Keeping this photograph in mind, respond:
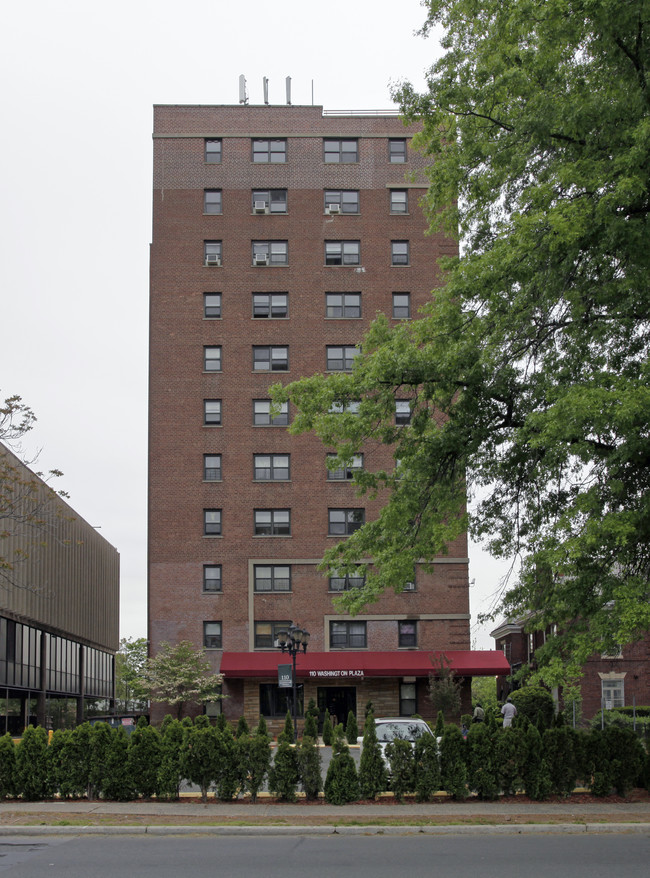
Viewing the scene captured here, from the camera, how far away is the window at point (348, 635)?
4834cm

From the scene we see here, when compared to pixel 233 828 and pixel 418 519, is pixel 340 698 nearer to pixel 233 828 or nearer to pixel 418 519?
pixel 418 519

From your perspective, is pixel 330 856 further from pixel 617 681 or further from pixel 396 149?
pixel 396 149

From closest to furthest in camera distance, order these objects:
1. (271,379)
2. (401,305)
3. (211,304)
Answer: (271,379) < (211,304) < (401,305)

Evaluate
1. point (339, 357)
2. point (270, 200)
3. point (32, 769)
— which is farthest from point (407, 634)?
point (32, 769)

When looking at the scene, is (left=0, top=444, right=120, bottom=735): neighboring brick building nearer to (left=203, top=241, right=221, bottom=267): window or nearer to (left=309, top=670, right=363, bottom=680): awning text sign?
(left=309, top=670, right=363, bottom=680): awning text sign

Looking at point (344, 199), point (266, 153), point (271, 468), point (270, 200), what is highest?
point (266, 153)

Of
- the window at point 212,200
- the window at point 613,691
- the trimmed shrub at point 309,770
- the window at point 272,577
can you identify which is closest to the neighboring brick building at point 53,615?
the window at point 272,577

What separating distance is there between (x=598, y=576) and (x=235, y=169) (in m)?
40.4

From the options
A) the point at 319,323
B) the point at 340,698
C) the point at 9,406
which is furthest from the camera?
the point at 319,323

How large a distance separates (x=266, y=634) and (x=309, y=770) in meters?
31.0

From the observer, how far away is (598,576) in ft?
57.4

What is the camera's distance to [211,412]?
5053 cm

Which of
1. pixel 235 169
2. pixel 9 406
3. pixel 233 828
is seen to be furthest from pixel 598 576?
pixel 235 169

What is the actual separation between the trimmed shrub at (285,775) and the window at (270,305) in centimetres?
3600
